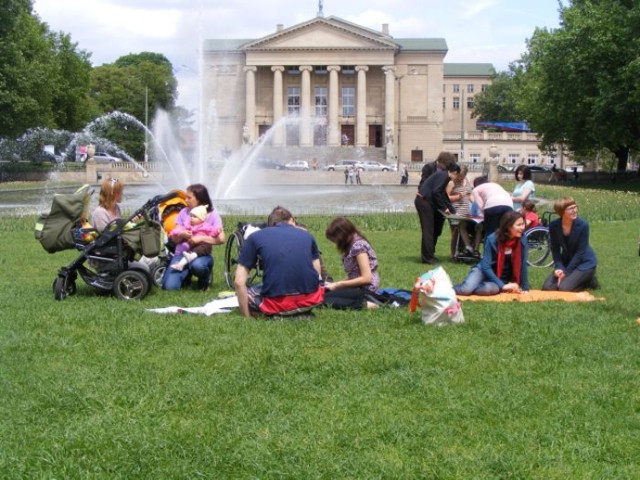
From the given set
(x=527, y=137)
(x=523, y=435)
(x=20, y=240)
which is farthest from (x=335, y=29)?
(x=523, y=435)

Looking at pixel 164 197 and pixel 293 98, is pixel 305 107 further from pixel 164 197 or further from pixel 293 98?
pixel 164 197

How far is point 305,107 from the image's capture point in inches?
4043

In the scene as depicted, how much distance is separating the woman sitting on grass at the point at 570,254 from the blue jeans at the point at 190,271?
441cm

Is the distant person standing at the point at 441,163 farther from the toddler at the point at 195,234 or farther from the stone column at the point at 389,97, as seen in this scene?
the stone column at the point at 389,97

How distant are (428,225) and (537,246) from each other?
1868 millimetres

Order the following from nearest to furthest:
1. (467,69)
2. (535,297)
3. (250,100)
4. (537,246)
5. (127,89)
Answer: (535,297) → (537,246) → (127,89) → (250,100) → (467,69)

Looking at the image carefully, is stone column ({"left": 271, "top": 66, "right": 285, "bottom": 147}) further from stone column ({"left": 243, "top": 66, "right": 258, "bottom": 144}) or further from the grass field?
the grass field

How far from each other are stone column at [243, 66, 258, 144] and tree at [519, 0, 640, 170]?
45226mm

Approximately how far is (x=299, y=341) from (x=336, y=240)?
2036 mm

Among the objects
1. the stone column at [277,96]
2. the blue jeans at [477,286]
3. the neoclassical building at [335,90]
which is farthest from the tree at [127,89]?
the blue jeans at [477,286]

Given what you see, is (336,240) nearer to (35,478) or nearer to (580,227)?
(580,227)

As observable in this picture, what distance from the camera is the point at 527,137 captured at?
117 metres

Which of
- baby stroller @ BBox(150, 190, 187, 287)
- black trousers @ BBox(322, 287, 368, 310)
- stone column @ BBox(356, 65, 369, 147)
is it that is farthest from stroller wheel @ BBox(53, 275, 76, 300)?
stone column @ BBox(356, 65, 369, 147)

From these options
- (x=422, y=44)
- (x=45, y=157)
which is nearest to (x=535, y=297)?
(x=45, y=157)
